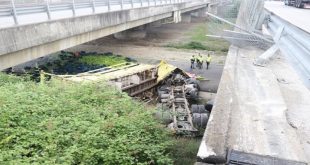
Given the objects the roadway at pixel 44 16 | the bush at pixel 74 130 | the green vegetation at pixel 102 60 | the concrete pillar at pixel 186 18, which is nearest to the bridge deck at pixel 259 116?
the bush at pixel 74 130

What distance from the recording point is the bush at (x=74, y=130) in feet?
27.6

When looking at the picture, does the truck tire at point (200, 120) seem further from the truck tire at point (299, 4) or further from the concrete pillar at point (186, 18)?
the concrete pillar at point (186, 18)

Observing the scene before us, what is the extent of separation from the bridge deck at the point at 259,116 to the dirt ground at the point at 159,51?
622cm

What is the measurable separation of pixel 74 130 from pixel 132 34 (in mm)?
28500

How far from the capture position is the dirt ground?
24.5 m

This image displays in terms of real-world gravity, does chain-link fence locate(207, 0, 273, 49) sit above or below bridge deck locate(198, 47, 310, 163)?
above

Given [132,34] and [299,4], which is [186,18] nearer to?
[132,34]

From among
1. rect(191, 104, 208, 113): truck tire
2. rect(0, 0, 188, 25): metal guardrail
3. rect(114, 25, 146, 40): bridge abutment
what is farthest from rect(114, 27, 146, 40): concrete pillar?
rect(191, 104, 208, 113): truck tire

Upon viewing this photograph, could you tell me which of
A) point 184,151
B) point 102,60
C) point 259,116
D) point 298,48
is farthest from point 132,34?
point 298,48

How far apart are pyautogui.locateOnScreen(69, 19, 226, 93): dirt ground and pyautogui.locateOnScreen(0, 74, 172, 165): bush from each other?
396 inches

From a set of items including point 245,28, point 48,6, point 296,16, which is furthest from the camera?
point 245,28

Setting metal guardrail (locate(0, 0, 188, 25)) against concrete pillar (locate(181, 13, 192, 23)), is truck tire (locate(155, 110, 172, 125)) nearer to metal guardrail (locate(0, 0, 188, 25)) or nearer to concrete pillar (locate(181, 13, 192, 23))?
metal guardrail (locate(0, 0, 188, 25))

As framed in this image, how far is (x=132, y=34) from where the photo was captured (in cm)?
3731

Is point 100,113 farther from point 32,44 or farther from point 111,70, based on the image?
point 111,70
